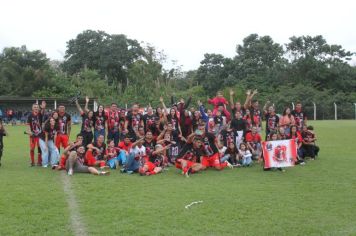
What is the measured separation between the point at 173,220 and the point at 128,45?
2205 inches

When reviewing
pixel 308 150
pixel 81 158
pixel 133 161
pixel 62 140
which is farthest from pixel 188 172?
pixel 308 150

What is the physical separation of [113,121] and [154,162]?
2.47m

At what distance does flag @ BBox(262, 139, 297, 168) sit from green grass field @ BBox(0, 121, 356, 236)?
0.32m

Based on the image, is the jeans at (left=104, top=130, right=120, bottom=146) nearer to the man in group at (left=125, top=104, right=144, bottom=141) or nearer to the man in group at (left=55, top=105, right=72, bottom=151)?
the man in group at (left=125, top=104, right=144, bottom=141)

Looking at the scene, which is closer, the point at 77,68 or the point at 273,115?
the point at 273,115

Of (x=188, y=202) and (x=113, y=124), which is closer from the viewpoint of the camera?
(x=188, y=202)

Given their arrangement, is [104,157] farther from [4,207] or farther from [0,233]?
[0,233]

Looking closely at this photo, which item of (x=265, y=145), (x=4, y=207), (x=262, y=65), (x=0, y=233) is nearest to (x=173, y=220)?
(x=0, y=233)

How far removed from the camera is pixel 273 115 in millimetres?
13344

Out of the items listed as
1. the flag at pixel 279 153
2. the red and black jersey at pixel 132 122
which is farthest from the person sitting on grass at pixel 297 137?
the red and black jersey at pixel 132 122

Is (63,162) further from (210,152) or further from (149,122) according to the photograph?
(210,152)

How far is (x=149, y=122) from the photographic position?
13055 mm

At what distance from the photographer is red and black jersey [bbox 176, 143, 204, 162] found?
11.2 m

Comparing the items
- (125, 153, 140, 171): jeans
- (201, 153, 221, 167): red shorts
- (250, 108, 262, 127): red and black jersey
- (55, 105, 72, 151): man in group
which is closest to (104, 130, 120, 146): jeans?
(55, 105, 72, 151): man in group
